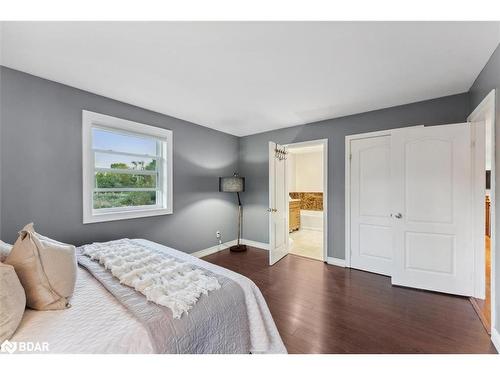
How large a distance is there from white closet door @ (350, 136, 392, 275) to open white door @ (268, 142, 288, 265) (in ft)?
3.76

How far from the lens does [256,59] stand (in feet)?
6.23

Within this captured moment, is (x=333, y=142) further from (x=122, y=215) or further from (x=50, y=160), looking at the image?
(x=50, y=160)

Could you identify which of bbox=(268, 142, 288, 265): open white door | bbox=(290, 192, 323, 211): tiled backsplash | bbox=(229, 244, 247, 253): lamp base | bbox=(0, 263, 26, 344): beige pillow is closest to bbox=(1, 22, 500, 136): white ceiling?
bbox=(268, 142, 288, 265): open white door


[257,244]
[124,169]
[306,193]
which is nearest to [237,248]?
[257,244]

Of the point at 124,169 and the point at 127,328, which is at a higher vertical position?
the point at 124,169

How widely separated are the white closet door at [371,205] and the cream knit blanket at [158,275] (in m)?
2.71

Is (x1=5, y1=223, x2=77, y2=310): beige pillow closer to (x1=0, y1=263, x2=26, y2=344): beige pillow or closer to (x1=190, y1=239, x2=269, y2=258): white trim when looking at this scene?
(x1=0, y1=263, x2=26, y2=344): beige pillow

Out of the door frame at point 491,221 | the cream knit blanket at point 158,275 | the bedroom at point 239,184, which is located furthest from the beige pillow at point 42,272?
the door frame at point 491,221

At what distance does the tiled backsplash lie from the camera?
6663 millimetres

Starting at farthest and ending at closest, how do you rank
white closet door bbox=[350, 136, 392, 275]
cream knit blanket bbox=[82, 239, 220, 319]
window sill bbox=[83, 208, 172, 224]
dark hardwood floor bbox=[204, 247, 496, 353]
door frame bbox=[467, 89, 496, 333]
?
white closet door bbox=[350, 136, 392, 275] → window sill bbox=[83, 208, 172, 224] → door frame bbox=[467, 89, 496, 333] → dark hardwood floor bbox=[204, 247, 496, 353] → cream knit blanket bbox=[82, 239, 220, 319]

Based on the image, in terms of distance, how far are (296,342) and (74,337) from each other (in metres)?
1.53

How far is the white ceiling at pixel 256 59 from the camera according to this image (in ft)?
5.07

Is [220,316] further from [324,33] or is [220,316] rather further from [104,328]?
[324,33]

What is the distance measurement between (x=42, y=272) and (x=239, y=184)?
10.4ft
